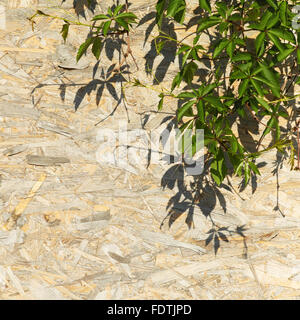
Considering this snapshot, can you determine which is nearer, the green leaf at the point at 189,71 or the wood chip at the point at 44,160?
the green leaf at the point at 189,71

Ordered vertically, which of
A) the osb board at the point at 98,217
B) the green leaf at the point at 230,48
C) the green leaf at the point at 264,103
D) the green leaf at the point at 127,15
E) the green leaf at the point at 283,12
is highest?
the green leaf at the point at 283,12

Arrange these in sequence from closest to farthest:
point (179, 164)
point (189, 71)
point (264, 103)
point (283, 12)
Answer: point (283, 12)
point (264, 103)
point (189, 71)
point (179, 164)

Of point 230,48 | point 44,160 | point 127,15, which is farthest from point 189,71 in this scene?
point 44,160

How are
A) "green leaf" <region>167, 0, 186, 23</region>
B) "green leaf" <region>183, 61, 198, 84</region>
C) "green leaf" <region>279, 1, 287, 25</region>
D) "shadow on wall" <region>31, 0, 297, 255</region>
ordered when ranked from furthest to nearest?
1. "shadow on wall" <region>31, 0, 297, 255</region>
2. "green leaf" <region>183, 61, 198, 84</region>
3. "green leaf" <region>167, 0, 186, 23</region>
4. "green leaf" <region>279, 1, 287, 25</region>

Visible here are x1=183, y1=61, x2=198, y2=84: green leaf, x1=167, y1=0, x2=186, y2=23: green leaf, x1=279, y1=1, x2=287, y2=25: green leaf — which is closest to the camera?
x1=279, y1=1, x2=287, y2=25: green leaf

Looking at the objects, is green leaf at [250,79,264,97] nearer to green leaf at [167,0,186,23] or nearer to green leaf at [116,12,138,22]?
green leaf at [167,0,186,23]

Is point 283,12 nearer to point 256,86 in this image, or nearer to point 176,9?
point 256,86

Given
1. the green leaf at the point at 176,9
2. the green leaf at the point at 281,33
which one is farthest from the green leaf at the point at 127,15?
the green leaf at the point at 281,33

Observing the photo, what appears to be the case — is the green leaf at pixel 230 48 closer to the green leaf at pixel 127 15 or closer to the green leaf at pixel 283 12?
the green leaf at pixel 283 12

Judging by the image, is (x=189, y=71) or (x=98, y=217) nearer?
(x=189, y=71)

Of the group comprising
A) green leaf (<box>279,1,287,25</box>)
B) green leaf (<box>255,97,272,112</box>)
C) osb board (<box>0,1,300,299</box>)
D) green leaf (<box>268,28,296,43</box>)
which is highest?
green leaf (<box>279,1,287,25</box>)

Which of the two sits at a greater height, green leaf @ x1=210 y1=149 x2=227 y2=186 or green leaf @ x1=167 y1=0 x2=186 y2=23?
green leaf @ x1=167 y1=0 x2=186 y2=23

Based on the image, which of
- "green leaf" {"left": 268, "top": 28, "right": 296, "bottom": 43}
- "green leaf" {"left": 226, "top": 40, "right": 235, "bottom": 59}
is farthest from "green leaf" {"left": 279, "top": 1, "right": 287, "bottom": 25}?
"green leaf" {"left": 226, "top": 40, "right": 235, "bottom": 59}
